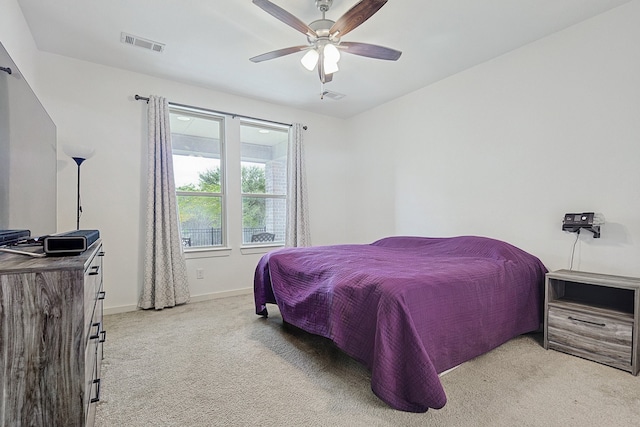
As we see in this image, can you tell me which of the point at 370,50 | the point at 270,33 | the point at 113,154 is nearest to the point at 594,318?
the point at 370,50

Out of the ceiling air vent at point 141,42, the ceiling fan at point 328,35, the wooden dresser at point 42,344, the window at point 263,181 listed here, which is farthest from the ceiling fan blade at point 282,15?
the window at point 263,181

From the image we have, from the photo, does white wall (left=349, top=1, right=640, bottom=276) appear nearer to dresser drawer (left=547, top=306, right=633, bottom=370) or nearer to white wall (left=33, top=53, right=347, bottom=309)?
dresser drawer (left=547, top=306, right=633, bottom=370)

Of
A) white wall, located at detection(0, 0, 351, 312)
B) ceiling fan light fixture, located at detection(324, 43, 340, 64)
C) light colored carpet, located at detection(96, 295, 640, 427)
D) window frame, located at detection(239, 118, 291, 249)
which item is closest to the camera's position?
light colored carpet, located at detection(96, 295, 640, 427)

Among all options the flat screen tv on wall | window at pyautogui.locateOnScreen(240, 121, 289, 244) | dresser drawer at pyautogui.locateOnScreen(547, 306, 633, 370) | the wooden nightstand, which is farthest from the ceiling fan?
dresser drawer at pyautogui.locateOnScreen(547, 306, 633, 370)

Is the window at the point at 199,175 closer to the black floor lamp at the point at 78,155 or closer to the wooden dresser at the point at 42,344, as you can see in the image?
the black floor lamp at the point at 78,155

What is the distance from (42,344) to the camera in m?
0.89

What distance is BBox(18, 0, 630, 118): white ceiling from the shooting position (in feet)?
7.83

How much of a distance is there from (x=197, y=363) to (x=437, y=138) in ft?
11.0

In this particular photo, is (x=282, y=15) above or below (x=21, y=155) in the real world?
above

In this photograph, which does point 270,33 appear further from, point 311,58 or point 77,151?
point 77,151

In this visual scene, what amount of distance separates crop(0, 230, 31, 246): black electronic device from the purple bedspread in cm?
157

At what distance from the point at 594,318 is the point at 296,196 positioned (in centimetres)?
341

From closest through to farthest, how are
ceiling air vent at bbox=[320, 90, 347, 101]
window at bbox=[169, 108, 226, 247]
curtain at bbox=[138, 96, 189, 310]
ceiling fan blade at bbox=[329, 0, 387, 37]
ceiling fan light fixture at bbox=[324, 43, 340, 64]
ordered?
1. ceiling fan blade at bbox=[329, 0, 387, 37]
2. ceiling fan light fixture at bbox=[324, 43, 340, 64]
3. curtain at bbox=[138, 96, 189, 310]
4. window at bbox=[169, 108, 226, 247]
5. ceiling air vent at bbox=[320, 90, 347, 101]

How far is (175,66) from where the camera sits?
132 inches
